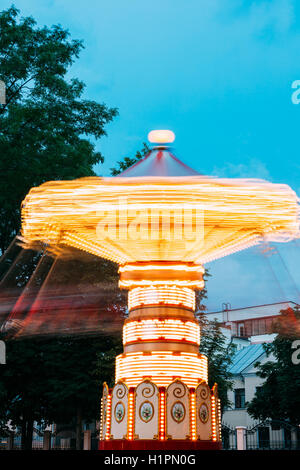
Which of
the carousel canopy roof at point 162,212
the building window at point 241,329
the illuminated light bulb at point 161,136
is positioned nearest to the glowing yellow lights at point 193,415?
the carousel canopy roof at point 162,212

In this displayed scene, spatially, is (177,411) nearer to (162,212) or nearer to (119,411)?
(119,411)

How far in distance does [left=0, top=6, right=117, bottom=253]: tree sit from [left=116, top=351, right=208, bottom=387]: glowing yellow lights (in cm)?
1237

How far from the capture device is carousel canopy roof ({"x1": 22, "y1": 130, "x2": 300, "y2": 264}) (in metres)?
12.4

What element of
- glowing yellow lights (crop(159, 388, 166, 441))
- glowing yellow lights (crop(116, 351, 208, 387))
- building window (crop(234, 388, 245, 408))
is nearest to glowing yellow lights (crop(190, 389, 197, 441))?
glowing yellow lights (crop(116, 351, 208, 387))

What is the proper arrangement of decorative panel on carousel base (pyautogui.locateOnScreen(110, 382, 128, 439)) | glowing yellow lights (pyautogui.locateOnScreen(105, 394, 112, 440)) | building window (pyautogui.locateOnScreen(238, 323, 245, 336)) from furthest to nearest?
building window (pyautogui.locateOnScreen(238, 323, 245, 336)), glowing yellow lights (pyautogui.locateOnScreen(105, 394, 112, 440)), decorative panel on carousel base (pyautogui.locateOnScreen(110, 382, 128, 439))

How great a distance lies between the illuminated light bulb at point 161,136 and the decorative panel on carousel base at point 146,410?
572 centimetres

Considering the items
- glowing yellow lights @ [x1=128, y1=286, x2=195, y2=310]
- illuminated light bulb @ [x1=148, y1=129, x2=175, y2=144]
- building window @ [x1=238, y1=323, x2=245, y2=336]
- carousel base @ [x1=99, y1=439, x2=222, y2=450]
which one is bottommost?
carousel base @ [x1=99, y1=439, x2=222, y2=450]

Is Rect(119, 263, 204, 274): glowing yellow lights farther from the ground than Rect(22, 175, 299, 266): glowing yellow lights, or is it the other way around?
Rect(22, 175, 299, 266): glowing yellow lights

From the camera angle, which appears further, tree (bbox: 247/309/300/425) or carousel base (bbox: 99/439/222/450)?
tree (bbox: 247/309/300/425)

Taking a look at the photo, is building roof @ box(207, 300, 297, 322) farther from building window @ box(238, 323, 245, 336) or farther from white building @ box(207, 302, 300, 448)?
building window @ box(238, 323, 245, 336)

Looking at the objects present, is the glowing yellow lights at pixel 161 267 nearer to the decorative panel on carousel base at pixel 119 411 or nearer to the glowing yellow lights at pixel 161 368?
the glowing yellow lights at pixel 161 368

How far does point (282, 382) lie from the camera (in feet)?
101
